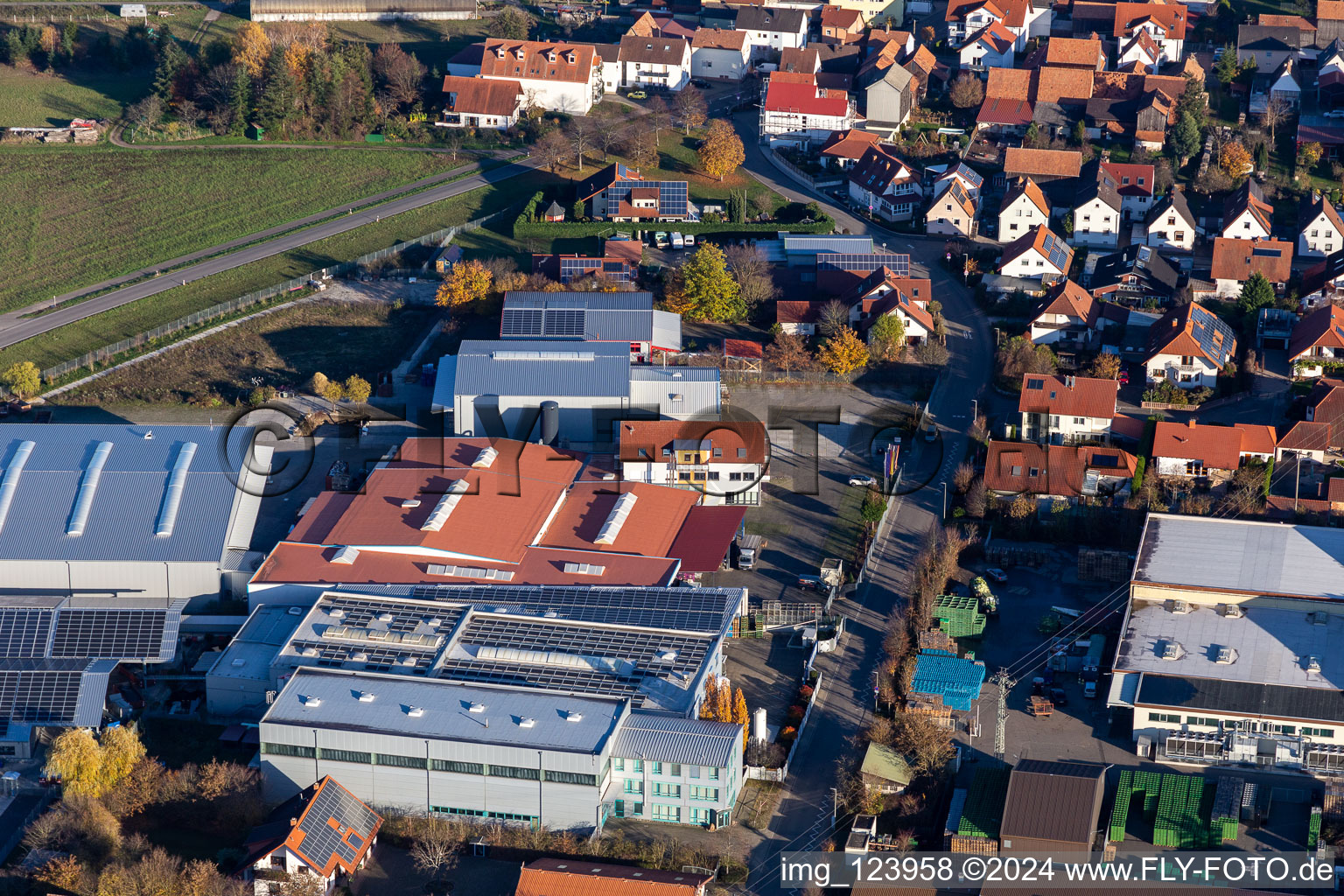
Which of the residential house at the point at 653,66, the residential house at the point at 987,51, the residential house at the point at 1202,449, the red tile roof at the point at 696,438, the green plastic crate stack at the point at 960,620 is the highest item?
the residential house at the point at 987,51

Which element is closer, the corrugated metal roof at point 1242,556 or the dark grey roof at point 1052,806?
the dark grey roof at point 1052,806

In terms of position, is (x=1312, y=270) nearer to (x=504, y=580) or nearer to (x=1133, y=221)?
(x=1133, y=221)

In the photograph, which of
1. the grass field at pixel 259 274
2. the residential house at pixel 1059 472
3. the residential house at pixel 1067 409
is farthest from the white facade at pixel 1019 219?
the grass field at pixel 259 274

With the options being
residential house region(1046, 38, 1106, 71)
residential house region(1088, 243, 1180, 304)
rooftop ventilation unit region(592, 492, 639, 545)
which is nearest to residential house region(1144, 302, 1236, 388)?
residential house region(1088, 243, 1180, 304)

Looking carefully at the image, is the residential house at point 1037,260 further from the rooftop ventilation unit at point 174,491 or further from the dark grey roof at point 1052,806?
the rooftop ventilation unit at point 174,491

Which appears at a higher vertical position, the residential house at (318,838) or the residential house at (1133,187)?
the residential house at (1133,187)

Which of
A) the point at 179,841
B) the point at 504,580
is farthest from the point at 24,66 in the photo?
the point at 179,841

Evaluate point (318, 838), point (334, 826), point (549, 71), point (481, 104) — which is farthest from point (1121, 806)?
point (549, 71)
